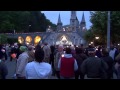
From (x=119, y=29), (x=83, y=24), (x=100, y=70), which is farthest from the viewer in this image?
(x=83, y=24)

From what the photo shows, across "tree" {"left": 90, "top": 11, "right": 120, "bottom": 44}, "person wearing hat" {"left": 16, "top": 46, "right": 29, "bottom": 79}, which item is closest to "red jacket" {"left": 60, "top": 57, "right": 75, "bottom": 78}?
"person wearing hat" {"left": 16, "top": 46, "right": 29, "bottom": 79}

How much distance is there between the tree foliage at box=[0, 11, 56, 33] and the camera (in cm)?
10344

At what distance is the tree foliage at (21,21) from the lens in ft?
339

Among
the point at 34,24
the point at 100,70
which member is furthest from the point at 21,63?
the point at 34,24

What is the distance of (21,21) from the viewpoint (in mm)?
116625

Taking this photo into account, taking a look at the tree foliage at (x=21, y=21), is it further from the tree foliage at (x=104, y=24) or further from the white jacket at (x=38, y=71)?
the white jacket at (x=38, y=71)

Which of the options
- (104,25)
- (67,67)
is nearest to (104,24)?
(104,25)

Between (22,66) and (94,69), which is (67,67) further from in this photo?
(94,69)

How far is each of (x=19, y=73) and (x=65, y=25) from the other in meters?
174
